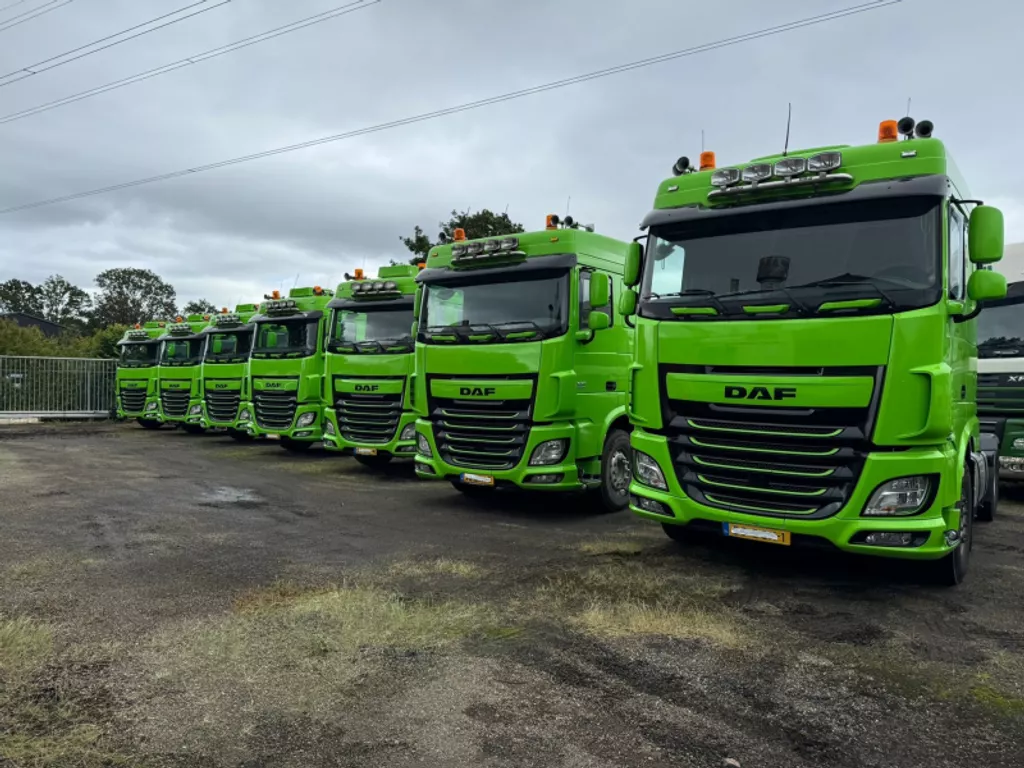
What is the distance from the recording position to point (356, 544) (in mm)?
6629

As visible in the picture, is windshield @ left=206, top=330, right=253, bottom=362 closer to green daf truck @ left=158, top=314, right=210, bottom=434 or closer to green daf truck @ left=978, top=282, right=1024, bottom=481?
green daf truck @ left=158, top=314, right=210, bottom=434

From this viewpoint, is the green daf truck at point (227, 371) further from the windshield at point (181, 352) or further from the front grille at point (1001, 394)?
the front grille at point (1001, 394)

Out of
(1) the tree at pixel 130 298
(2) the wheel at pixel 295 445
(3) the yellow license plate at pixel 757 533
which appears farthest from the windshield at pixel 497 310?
(1) the tree at pixel 130 298

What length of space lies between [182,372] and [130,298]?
61291 millimetres

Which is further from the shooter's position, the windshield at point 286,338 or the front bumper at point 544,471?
the windshield at point 286,338

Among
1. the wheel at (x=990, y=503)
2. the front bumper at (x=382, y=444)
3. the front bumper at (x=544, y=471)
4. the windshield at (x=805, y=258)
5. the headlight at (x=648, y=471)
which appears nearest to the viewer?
the windshield at (x=805, y=258)

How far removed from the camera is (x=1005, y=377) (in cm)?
895

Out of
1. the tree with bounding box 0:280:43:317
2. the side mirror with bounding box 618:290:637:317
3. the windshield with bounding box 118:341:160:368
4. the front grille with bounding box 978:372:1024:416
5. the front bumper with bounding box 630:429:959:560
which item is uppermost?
the tree with bounding box 0:280:43:317

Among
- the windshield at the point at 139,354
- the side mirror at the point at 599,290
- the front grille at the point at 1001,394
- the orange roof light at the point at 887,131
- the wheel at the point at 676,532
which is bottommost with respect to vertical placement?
the wheel at the point at 676,532

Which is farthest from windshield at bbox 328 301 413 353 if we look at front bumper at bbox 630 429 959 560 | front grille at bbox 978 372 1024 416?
front grille at bbox 978 372 1024 416

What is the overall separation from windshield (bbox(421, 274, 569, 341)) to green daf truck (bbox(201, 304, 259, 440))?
7.40m

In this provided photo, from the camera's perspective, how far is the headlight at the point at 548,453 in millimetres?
7688

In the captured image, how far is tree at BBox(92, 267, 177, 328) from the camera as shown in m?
68.6

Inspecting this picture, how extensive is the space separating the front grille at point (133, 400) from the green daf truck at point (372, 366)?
10.4 metres
